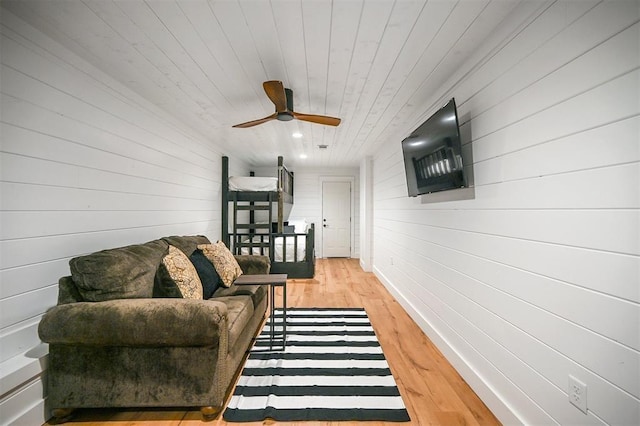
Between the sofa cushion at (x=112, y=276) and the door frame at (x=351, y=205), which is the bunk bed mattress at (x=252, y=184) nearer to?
the door frame at (x=351, y=205)

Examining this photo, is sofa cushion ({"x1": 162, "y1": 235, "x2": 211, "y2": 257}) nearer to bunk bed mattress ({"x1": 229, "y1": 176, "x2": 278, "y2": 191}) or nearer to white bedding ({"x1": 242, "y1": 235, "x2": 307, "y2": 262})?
bunk bed mattress ({"x1": 229, "y1": 176, "x2": 278, "y2": 191})

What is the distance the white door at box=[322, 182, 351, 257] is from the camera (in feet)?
23.4

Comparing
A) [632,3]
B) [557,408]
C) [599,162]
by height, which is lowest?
[557,408]

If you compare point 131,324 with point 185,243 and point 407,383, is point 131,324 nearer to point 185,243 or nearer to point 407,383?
point 185,243

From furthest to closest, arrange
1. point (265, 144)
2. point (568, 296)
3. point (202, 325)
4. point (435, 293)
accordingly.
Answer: point (265, 144)
point (435, 293)
point (202, 325)
point (568, 296)

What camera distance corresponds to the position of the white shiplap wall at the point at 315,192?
706cm

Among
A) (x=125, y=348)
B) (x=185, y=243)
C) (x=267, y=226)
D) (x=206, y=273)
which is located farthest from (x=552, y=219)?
(x=267, y=226)

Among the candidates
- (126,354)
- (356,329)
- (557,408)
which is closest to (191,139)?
(126,354)

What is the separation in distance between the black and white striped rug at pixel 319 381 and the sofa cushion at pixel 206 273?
2.14 ft

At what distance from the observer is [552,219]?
1249 millimetres

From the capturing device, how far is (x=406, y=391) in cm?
185

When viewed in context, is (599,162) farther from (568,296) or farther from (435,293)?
(435,293)

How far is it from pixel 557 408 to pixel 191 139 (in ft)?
13.4

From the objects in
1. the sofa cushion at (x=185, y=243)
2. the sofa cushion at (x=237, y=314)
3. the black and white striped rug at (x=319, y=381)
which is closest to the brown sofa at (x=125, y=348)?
the sofa cushion at (x=237, y=314)
